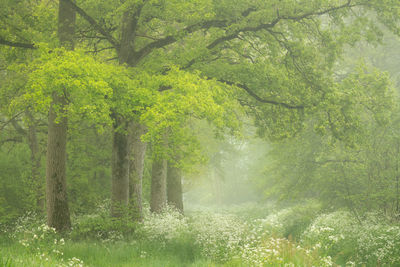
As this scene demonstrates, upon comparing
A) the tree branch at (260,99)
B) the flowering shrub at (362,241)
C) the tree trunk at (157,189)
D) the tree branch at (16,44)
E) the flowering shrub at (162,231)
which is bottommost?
the flowering shrub at (362,241)

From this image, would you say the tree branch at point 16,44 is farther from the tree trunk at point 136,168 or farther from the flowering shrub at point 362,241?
the flowering shrub at point 362,241

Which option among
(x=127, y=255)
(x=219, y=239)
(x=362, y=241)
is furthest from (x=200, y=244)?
(x=362, y=241)

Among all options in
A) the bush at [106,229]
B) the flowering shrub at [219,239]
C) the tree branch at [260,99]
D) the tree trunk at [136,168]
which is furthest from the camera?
the tree trunk at [136,168]

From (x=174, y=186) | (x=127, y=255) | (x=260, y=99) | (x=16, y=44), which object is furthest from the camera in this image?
(x=174, y=186)

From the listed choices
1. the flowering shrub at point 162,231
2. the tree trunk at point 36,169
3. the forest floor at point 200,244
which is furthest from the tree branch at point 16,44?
the flowering shrub at point 162,231

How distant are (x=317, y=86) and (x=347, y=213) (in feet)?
19.7

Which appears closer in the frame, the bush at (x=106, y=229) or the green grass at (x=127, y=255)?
the green grass at (x=127, y=255)

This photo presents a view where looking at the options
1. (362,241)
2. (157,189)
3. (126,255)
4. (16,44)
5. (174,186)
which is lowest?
(362,241)

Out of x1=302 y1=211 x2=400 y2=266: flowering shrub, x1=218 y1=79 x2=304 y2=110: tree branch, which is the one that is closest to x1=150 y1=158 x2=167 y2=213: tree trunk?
x1=218 y1=79 x2=304 y2=110: tree branch

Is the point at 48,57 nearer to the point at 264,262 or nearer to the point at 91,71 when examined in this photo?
the point at 91,71

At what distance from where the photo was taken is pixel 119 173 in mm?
12594

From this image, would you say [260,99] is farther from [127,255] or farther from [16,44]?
[16,44]

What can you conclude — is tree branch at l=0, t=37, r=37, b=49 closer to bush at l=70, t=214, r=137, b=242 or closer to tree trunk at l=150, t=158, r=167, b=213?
bush at l=70, t=214, r=137, b=242

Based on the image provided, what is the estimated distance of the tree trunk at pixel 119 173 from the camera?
12523 mm
